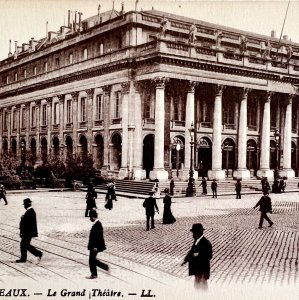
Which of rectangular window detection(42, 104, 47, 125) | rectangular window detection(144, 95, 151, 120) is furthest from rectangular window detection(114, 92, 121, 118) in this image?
rectangular window detection(42, 104, 47, 125)

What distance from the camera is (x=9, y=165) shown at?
49.2 m

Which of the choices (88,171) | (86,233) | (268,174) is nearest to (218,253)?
(86,233)

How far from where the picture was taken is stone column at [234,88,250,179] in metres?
47.9

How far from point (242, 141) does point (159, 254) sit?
116 feet

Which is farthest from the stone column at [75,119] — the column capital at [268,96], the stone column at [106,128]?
the column capital at [268,96]

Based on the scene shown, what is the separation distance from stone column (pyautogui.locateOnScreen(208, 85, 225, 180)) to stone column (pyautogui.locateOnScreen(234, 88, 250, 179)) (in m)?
2.54

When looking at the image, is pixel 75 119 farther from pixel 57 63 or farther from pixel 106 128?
pixel 57 63

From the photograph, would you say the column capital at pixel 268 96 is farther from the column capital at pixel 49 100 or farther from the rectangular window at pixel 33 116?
the rectangular window at pixel 33 116

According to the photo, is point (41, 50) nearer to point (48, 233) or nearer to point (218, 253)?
point (48, 233)

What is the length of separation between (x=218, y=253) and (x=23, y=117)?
179 ft

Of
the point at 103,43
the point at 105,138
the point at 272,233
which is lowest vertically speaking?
the point at 272,233

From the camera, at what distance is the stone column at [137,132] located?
44200 mm

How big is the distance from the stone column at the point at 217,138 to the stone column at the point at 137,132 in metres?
6.36

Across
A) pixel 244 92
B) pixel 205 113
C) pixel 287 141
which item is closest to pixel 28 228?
pixel 205 113
